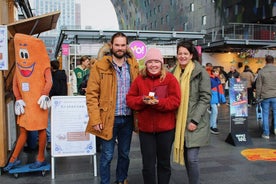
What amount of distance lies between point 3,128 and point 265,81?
5.62m

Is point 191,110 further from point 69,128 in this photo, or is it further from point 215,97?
point 215,97

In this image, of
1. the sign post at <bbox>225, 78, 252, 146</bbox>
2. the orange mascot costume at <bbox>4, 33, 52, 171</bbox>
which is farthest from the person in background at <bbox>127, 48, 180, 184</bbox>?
the sign post at <bbox>225, 78, 252, 146</bbox>

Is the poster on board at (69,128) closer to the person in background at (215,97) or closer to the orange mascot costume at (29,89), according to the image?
the orange mascot costume at (29,89)

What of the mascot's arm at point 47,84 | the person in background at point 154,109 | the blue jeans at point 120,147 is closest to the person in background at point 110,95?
the blue jeans at point 120,147

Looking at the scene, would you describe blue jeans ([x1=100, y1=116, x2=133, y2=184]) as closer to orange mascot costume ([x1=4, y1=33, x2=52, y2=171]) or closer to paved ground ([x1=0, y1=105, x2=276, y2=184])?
paved ground ([x1=0, y1=105, x2=276, y2=184])

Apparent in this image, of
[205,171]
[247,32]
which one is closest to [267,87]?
[205,171]

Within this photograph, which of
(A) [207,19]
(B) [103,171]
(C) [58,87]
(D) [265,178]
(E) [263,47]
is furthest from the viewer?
(A) [207,19]

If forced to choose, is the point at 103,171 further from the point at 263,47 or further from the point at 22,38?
the point at 263,47

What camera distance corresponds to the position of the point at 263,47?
26.6m

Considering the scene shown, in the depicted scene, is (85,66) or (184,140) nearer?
(184,140)

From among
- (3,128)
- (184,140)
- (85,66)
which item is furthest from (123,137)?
(85,66)

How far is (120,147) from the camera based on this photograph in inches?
160

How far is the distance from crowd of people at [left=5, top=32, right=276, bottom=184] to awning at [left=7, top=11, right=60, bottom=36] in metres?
1.87

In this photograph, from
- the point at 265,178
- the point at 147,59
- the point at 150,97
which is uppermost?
the point at 147,59
